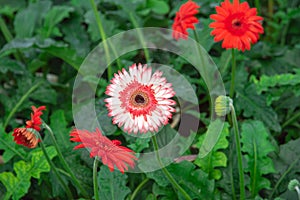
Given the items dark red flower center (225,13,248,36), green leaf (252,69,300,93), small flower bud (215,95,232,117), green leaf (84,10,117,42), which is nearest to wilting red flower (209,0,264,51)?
dark red flower center (225,13,248,36)

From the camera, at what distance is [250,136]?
4.50 feet

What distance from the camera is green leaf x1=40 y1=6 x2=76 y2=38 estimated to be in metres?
1.86

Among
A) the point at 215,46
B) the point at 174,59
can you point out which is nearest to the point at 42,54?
the point at 174,59

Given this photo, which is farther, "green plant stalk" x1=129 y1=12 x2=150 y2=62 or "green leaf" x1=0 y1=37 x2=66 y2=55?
"green plant stalk" x1=129 y1=12 x2=150 y2=62

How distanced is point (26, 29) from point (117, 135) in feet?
2.13

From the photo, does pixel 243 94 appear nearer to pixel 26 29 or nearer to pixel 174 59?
pixel 174 59

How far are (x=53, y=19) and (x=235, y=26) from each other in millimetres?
874

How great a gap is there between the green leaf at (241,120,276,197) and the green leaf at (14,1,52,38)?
36.3 inches

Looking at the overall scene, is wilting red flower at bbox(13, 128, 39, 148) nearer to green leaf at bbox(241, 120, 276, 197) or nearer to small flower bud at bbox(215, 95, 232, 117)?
small flower bud at bbox(215, 95, 232, 117)

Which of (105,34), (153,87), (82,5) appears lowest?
(153,87)

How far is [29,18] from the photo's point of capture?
76.3 inches

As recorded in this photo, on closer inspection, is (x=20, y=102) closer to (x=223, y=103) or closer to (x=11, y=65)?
(x=11, y=65)

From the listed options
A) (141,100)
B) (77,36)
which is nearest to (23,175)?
(141,100)

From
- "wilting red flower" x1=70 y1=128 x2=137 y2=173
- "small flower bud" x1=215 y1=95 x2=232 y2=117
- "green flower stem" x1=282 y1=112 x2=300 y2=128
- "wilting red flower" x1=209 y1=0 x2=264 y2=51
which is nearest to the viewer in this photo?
"wilting red flower" x1=70 y1=128 x2=137 y2=173
